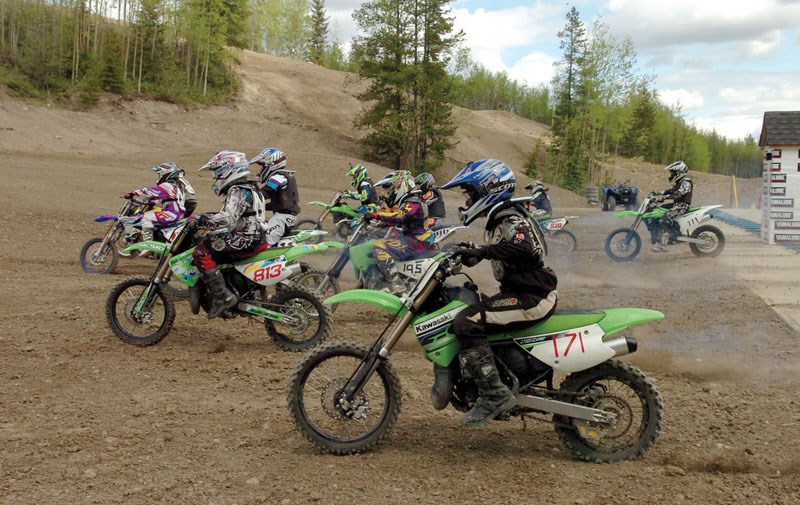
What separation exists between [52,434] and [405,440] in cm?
258

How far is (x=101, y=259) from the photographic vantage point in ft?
36.9

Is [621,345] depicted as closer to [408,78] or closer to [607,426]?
[607,426]

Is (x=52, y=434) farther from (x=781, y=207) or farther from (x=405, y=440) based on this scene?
(x=781, y=207)

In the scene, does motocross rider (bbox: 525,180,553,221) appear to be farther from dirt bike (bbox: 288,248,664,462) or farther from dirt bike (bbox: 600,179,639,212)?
dirt bike (bbox: 600,179,639,212)

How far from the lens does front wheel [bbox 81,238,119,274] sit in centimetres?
1122

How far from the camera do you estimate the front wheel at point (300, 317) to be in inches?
282

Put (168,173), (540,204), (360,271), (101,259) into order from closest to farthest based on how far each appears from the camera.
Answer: (360,271)
(168,173)
(101,259)
(540,204)

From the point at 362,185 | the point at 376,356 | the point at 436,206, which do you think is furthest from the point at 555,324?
the point at 362,185

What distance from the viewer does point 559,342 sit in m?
4.55

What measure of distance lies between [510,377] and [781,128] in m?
16.6

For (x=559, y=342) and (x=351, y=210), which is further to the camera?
(x=351, y=210)

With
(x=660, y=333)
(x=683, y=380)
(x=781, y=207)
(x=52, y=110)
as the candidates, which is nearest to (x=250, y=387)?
(x=683, y=380)

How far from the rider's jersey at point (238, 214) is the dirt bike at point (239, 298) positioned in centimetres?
27

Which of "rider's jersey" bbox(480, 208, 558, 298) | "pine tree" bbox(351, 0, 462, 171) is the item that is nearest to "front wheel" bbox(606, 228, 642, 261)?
"rider's jersey" bbox(480, 208, 558, 298)
